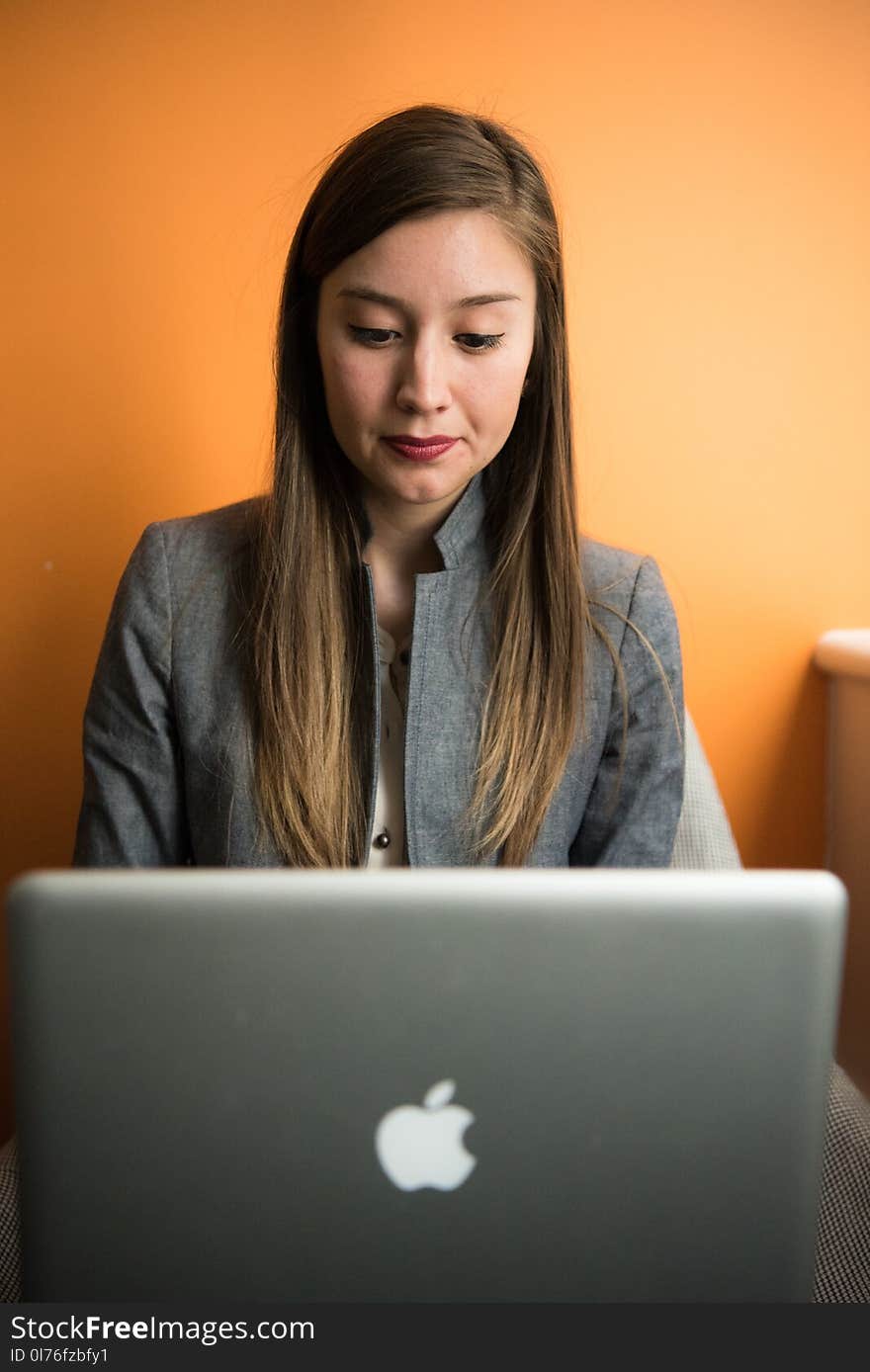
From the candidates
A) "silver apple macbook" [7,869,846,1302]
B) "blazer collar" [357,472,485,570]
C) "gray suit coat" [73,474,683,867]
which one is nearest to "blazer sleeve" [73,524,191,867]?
"gray suit coat" [73,474,683,867]

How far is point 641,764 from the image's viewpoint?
122 cm

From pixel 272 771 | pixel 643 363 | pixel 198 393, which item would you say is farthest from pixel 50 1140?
pixel 643 363

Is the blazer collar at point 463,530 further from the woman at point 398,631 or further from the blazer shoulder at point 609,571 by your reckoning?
the blazer shoulder at point 609,571

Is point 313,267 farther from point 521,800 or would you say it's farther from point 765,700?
point 765,700

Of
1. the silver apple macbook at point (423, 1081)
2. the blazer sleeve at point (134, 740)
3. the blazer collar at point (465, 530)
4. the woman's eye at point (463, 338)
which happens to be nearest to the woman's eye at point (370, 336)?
the woman's eye at point (463, 338)

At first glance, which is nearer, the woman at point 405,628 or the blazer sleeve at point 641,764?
→ the woman at point 405,628

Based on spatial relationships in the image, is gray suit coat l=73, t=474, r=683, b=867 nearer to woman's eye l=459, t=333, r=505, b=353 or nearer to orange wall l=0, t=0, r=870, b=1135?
woman's eye l=459, t=333, r=505, b=353

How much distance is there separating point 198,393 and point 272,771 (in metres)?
0.61

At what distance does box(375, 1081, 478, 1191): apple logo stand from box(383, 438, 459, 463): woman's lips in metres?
0.66

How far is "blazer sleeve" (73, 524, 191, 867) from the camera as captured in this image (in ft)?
3.83

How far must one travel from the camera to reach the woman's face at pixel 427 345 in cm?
103

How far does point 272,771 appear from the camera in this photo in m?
1.12

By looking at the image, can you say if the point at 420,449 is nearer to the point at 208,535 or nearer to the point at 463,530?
the point at 463,530

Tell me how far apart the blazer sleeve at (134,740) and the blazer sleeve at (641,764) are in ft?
1.38
